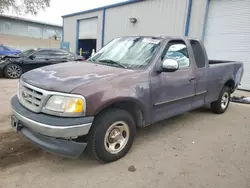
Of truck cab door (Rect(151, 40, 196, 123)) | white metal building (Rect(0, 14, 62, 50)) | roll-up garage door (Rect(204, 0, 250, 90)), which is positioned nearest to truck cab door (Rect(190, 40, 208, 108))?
truck cab door (Rect(151, 40, 196, 123))

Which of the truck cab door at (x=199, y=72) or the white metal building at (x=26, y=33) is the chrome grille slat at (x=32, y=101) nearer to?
the truck cab door at (x=199, y=72)

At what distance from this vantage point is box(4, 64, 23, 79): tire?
9343 mm

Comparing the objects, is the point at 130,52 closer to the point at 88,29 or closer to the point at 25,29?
the point at 88,29

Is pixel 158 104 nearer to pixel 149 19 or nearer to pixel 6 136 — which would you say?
pixel 6 136

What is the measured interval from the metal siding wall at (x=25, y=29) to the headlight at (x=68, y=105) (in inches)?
1281

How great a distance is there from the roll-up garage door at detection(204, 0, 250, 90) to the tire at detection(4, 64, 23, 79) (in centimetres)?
922

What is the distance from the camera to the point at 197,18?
10266mm

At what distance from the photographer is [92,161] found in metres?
2.95

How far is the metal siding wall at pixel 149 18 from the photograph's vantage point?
1099 centimetres

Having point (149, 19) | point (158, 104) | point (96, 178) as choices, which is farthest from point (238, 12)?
point (96, 178)

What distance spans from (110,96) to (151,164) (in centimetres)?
118

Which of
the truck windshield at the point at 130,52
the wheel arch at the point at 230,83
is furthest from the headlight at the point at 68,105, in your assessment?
the wheel arch at the point at 230,83

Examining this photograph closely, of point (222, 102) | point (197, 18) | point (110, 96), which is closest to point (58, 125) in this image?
point (110, 96)

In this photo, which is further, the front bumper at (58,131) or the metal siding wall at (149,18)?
the metal siding wall at (149,18)
